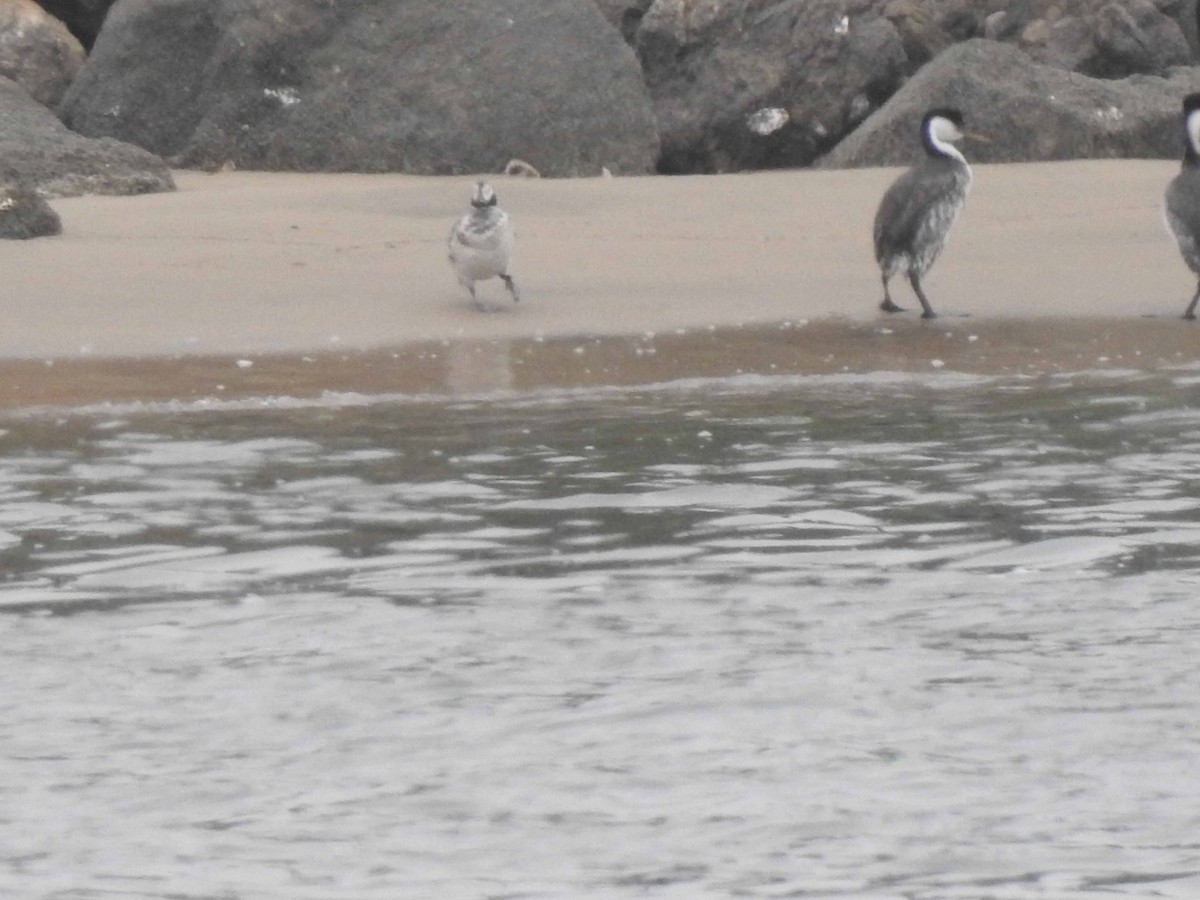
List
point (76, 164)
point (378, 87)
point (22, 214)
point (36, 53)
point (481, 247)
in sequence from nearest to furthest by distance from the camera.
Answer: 1. point (481, 247)
2. point (22, 214)
3. point (76, 164)
4. point (378, 87)
5. point (36, 53)

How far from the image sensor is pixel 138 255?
498 inches

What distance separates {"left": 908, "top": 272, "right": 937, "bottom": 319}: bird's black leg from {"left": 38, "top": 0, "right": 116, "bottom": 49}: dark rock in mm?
9618

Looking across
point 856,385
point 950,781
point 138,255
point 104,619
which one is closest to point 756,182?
point 138,255

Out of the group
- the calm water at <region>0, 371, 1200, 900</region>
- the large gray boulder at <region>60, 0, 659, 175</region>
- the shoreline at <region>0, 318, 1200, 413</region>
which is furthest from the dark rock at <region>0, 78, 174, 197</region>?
the calm water at <region>0, 371, 1200, 900</region>

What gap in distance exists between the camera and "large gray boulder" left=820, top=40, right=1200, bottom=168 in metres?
16.0

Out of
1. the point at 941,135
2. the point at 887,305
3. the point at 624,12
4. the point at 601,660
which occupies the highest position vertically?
the point at 624,12

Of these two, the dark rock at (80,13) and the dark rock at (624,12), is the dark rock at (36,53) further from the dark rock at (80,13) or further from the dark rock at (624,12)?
the dark rock at (624,12)

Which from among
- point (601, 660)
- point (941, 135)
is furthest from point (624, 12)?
point (601, 660)

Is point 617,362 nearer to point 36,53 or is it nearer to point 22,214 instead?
point 22,214

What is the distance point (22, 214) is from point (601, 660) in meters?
7.93

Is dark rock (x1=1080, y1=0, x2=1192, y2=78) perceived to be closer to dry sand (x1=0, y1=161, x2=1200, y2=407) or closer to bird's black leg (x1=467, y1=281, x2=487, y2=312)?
dry sand (x1=0, y1=161, x2=1200, y2=407)

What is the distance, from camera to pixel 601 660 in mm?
5660

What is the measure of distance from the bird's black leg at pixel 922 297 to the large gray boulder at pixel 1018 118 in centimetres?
378

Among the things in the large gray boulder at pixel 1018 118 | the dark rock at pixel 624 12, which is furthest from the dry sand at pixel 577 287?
the dark rock at pixel 624 12
